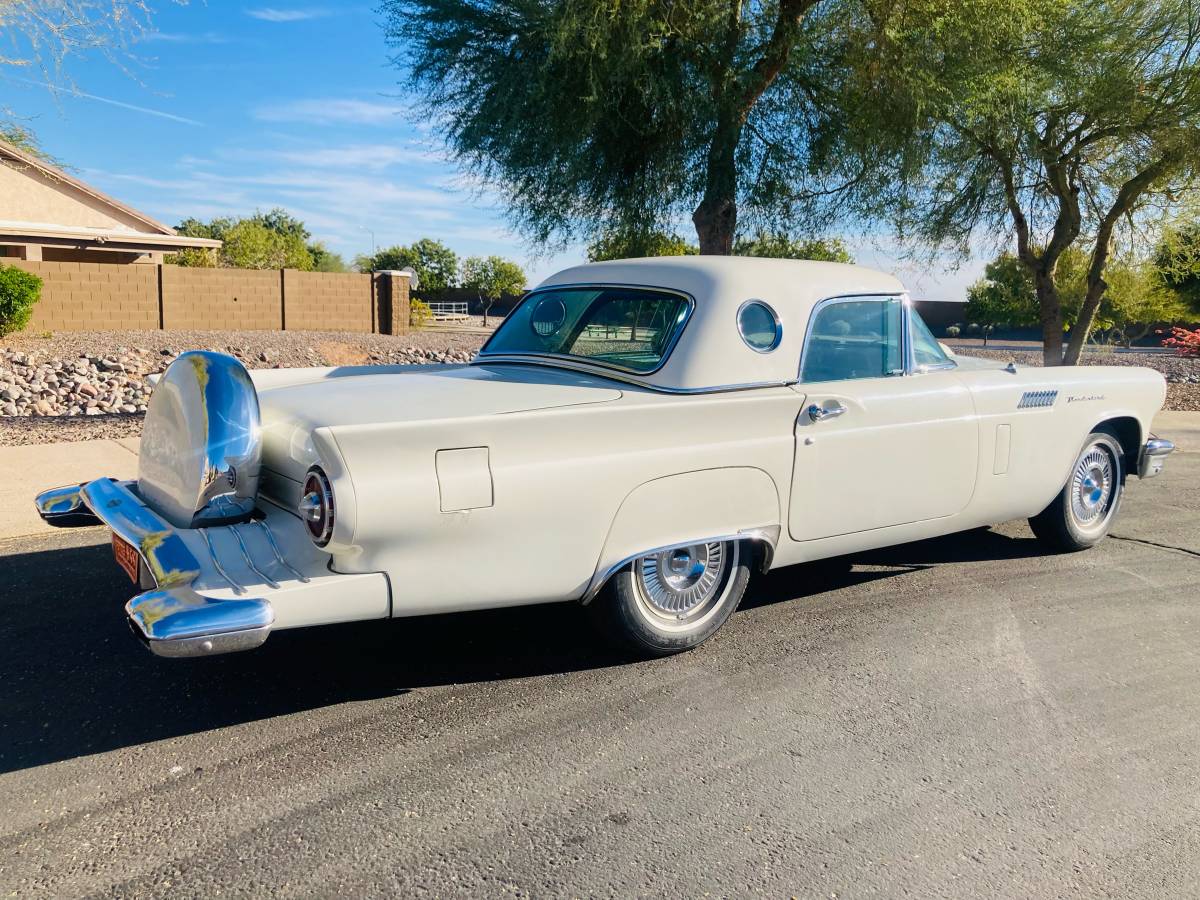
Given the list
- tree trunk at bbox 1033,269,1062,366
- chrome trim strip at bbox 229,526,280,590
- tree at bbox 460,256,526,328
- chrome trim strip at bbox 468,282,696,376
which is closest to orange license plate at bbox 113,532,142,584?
chrome trim strip at bbox 229,526,280,590

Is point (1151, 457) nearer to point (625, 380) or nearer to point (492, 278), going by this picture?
point (625, 380)

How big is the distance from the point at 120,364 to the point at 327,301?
1191 cm

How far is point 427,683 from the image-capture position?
3.86m

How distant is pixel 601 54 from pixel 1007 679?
842 cm

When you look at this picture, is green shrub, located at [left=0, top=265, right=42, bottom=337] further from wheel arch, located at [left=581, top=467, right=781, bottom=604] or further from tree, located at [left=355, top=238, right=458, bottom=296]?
tree, located at [left=355, top=238, right=458, bottom=296]

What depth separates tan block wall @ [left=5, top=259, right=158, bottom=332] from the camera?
21.5m

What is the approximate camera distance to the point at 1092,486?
19.5ft

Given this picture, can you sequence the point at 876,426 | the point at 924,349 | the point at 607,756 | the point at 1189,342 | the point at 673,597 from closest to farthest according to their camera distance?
the point at 607,756
the point at 673,597
the point at 876,426
the point at 924,349
the point at 1189,342

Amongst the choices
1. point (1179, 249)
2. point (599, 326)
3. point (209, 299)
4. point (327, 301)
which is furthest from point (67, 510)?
point (327, 301)

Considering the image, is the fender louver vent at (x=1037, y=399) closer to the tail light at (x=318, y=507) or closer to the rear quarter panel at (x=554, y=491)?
the rear quarter panel at (x=554, y=491)

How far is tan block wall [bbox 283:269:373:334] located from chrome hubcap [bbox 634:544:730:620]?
24.0m

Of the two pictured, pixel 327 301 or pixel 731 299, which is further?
pixel 327 301

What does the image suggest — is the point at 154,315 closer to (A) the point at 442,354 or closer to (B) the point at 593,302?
(A) the point at 442,354

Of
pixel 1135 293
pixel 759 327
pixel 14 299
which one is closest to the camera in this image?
pixel 759 327
